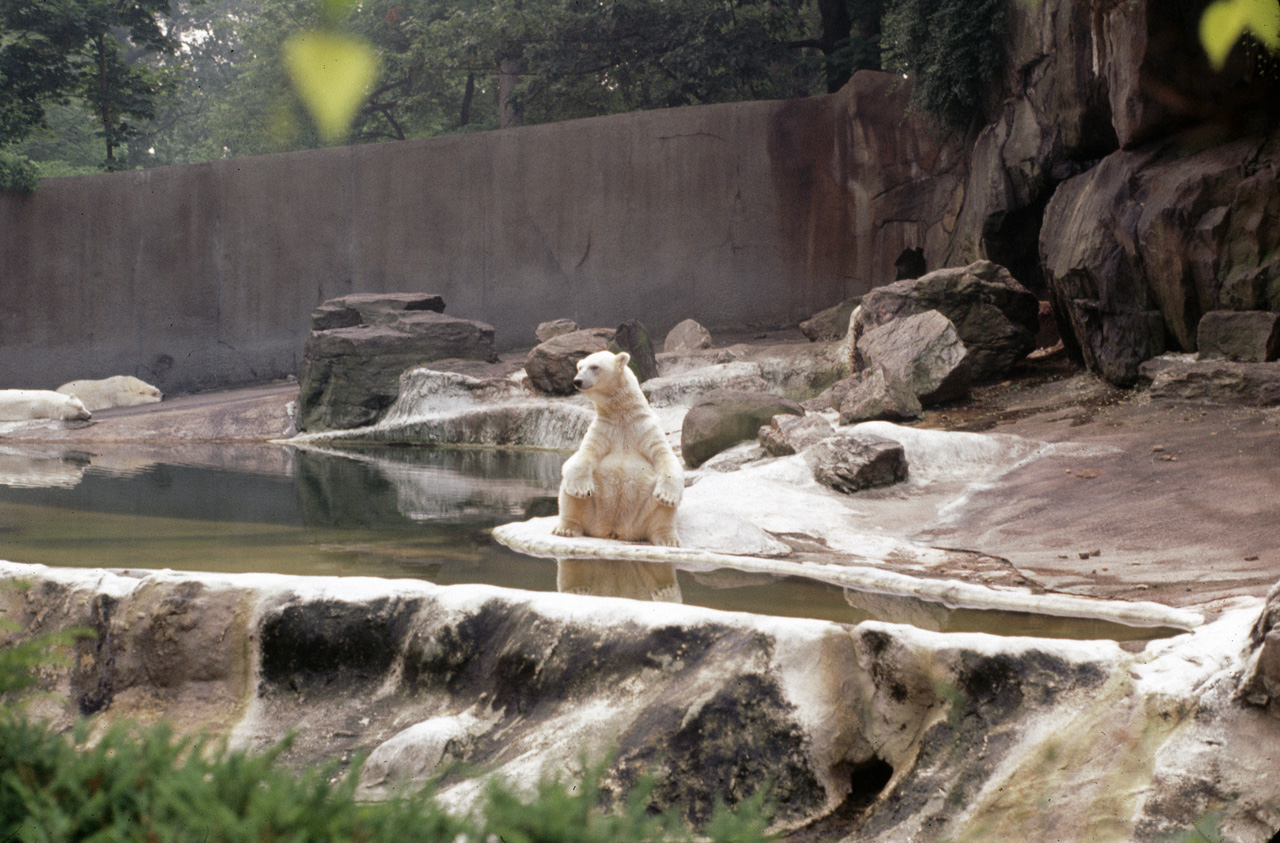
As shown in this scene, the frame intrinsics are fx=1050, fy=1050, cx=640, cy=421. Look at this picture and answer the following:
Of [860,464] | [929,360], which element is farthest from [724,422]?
[860,464]

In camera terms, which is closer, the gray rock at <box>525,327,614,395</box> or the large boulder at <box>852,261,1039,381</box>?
the large boulder at <box>852,261,1039,381</box>

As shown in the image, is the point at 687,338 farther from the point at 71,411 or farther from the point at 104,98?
the point at 104,98

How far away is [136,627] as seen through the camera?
3.18 meters

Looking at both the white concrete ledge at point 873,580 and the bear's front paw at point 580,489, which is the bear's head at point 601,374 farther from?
the white concrete ledge at point 873,580

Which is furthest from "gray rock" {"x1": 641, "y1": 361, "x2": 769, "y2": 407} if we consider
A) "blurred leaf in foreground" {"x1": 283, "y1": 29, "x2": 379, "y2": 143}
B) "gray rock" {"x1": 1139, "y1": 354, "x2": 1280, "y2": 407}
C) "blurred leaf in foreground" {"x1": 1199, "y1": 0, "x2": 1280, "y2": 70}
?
"blurred leaf in foreground" {"x1": 1199, "y1": 0, "x2": 1280, "y2": 70}

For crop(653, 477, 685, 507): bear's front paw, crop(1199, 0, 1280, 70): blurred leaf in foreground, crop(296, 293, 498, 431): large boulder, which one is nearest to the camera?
crop(1199, 0, 1280, 70): blurred leaf in foreground

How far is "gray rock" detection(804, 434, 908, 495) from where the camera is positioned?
20.1 feet

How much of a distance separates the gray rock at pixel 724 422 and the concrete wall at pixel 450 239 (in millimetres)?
7207

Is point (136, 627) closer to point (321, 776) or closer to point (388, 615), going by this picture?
point (388, 615)

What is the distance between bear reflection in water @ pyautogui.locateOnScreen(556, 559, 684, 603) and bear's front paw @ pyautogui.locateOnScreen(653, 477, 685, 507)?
1.56ft

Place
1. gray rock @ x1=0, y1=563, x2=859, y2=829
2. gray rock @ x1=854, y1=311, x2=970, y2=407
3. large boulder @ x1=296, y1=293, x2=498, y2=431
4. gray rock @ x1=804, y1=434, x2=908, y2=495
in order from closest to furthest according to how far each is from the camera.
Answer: gray rock @ x1=0, y1=563, x2=859, y2=829
gray rock @ x1=804, y1=434, x2=908, y2=495
gray rock @ x1=854, y1=311, x2=970, y2=407
large boulder @ x1=296, y1=293, x2=498, y2=431

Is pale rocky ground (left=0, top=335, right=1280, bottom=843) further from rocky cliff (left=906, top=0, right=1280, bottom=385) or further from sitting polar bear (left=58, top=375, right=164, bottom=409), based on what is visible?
sitting polar bear (left=58, top=375, right=164, bottom=409)

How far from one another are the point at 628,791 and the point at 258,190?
16.0 m

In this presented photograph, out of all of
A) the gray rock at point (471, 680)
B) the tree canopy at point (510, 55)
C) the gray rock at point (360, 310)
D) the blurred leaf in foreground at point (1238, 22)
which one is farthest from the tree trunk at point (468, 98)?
the blurred leaf in foreground at point (1238, 22)
